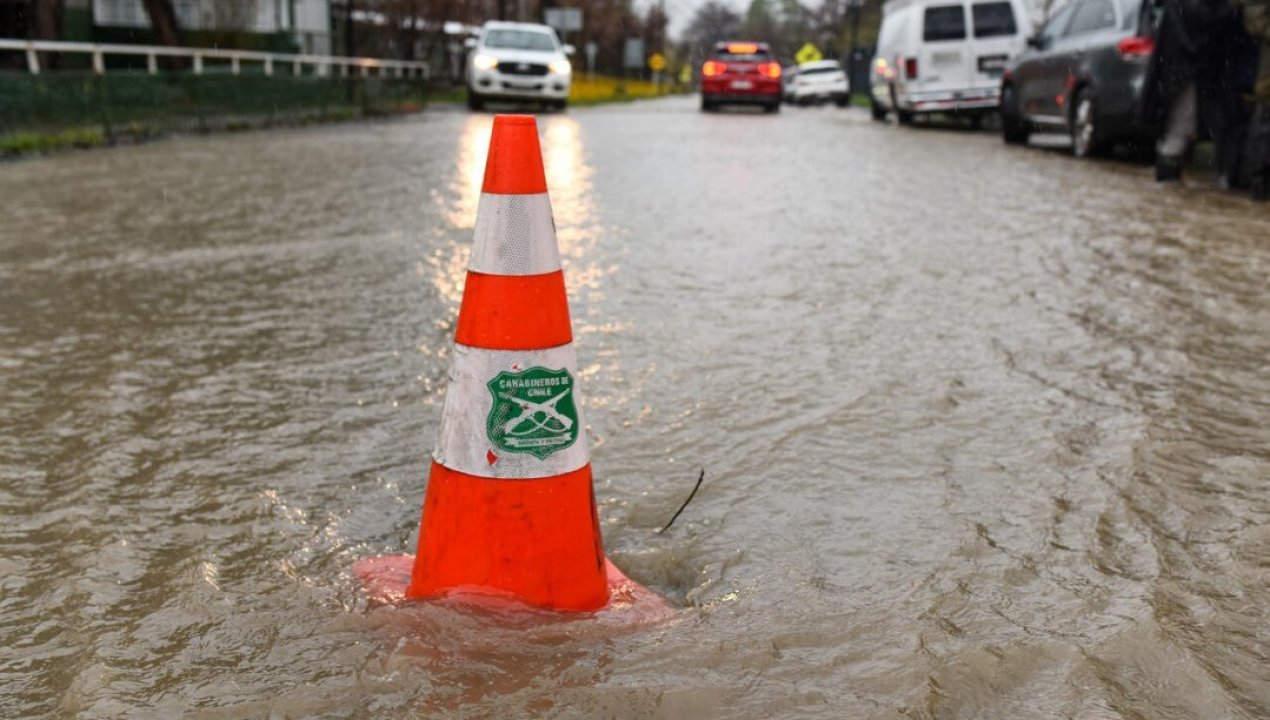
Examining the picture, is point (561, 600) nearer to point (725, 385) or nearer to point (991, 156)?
point (725, 385)

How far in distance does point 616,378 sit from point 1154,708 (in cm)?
253

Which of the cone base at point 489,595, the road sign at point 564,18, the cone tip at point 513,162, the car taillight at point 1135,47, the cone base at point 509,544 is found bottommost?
the cone base at point 489,595

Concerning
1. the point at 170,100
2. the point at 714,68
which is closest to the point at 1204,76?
the point at 170,100

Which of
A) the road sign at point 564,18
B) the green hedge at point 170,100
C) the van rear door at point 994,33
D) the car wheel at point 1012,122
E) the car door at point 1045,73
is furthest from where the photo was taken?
the road sign at point 564,18

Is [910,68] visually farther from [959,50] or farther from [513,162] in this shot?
[513,162]

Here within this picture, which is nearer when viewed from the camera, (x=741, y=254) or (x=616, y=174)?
(x=741, y=254)

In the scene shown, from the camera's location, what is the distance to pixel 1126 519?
305cm

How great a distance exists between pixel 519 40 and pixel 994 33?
1107cm

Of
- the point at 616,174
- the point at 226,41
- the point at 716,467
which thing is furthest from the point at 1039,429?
the point at 226,41

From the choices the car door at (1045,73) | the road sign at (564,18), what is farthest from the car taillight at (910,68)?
the road sign at (564,18)

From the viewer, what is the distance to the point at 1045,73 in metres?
13.9

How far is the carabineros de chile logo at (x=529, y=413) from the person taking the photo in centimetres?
257

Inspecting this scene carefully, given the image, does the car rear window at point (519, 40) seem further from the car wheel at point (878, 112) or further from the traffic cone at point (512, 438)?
the traffic cone at point (512, 438)

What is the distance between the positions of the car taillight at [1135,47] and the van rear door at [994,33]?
7628mm
